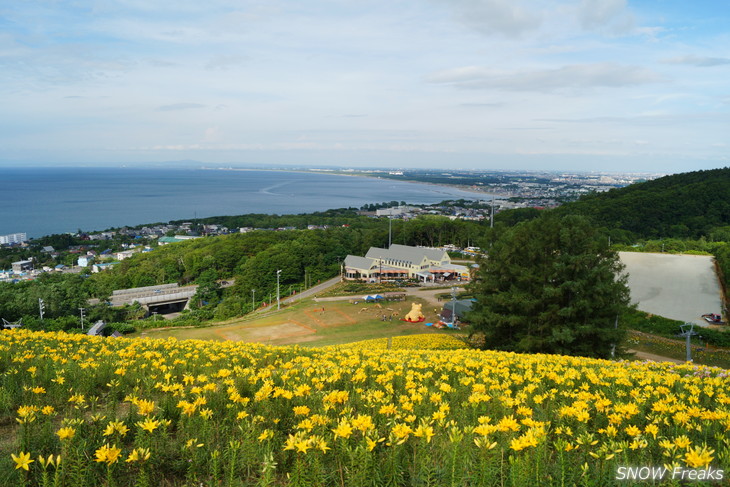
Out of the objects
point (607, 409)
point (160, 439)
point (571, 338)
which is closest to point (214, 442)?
point (160, 439)

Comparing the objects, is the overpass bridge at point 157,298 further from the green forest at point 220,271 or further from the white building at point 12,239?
the white building at point 12,239

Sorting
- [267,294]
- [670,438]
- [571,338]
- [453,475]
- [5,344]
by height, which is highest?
[453,475]

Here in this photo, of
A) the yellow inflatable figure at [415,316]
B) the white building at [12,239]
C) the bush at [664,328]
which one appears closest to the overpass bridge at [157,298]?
the yellow inflatable figure at [415,316]

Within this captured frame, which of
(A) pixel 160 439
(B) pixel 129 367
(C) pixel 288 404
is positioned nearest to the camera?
(A) pixel 160 439

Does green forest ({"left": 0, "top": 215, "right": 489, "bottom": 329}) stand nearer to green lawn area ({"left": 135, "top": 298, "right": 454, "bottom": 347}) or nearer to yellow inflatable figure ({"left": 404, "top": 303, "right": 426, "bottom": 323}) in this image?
green lawn area ({"left": 135, "top": 298, "right": 454, "bottom": 347})

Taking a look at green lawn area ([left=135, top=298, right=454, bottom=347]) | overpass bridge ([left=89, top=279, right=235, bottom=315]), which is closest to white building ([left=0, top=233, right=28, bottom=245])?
overpass bridge ([left=89, top=279, right=235, bottom=315])

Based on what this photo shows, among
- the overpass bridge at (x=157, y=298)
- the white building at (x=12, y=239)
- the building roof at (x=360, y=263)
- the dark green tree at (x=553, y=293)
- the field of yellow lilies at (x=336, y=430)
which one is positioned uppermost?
the field of yellow lilies at (x=336, y=430)

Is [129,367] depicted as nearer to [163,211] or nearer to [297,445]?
[297,445]
